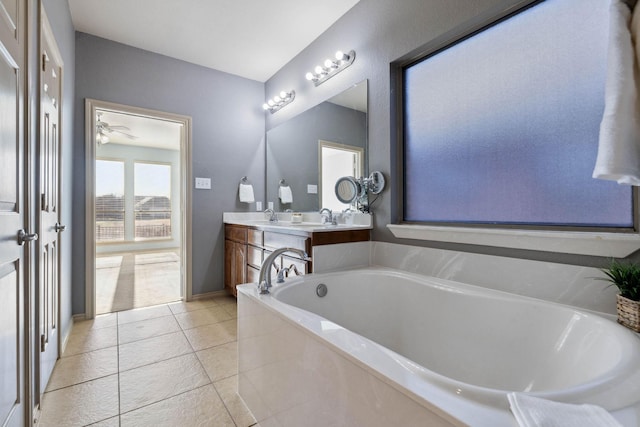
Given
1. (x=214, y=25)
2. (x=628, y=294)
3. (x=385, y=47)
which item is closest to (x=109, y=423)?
(x=628, y=294)

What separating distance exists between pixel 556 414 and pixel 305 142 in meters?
2.62

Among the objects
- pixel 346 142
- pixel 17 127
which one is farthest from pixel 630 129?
pixel 17 127

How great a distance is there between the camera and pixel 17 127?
1.07 m

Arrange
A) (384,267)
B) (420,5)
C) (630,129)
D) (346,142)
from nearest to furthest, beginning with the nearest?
(630,129), (420,5), (384,267), (346,142)

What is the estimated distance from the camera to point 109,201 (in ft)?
20.5

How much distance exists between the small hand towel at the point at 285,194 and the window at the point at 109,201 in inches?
192

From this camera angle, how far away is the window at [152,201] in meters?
6.57

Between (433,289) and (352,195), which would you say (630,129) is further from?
(352,195)

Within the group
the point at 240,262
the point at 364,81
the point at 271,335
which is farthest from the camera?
the point at 240,262

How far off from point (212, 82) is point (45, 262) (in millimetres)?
2376

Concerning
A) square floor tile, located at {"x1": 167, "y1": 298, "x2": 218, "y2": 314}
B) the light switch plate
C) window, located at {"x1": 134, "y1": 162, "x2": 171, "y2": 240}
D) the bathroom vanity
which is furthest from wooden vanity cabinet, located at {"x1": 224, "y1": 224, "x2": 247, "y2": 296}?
window, located at {"x1": 134, "y1": 162, "x2": 171, "y2": 240}

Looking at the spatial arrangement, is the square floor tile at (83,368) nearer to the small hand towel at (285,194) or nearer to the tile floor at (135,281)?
the tile floor at (135,281)

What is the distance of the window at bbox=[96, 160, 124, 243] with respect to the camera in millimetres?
6125

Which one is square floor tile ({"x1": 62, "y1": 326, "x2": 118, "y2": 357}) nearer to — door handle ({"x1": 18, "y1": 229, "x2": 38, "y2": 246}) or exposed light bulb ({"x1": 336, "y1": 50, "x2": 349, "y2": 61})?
door handle ({"x1": 18, "y1": 229, "x2": 38, "y2": 246})
